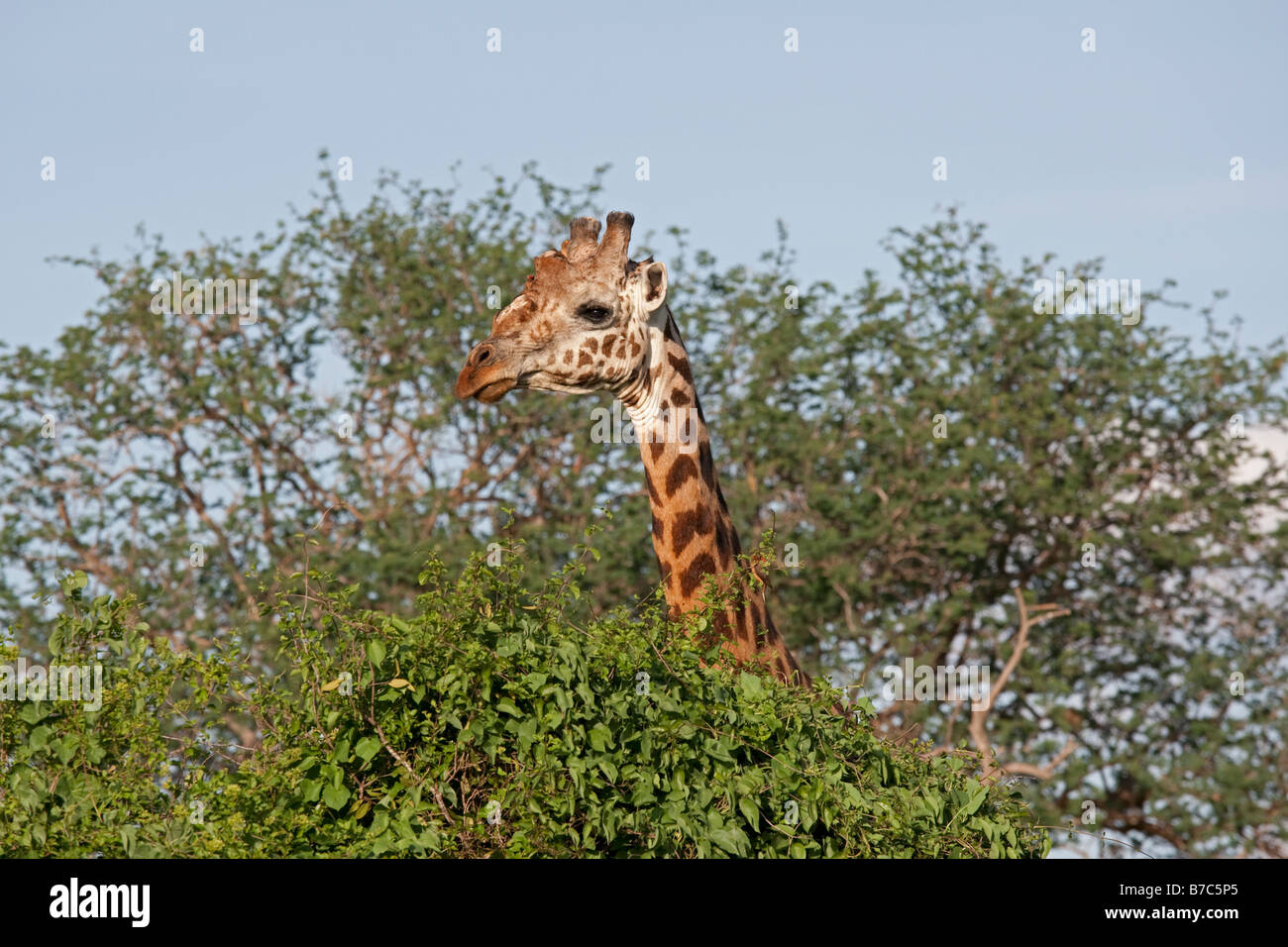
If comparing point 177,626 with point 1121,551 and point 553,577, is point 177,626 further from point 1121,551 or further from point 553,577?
point 553,577

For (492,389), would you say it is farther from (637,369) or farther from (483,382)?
(637,369)

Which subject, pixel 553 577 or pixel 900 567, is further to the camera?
pixel 900 567

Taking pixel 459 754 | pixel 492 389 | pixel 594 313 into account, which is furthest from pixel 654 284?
pixel 459 754

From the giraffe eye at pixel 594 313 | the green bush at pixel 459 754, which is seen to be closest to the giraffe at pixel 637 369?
the giraffe eye at pixel 594 313

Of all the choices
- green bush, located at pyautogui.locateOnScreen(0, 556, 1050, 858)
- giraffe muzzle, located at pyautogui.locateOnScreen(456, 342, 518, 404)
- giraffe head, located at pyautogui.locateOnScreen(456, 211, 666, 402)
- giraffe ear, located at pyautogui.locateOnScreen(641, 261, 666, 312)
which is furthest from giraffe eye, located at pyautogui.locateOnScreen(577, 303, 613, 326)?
green bush, located at pyautogui.locateOnScreen(0, 556, 1050, 858)

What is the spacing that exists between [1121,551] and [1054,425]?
1768 mm

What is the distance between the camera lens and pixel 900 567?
16.2m

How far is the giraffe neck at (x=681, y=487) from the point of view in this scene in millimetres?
8023

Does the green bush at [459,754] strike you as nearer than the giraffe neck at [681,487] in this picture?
Yes

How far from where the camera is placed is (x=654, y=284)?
26.9 feet

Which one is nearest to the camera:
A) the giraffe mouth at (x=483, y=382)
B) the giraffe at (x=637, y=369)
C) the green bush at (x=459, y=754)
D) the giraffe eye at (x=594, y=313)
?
the green bush at (x=459, y=754)

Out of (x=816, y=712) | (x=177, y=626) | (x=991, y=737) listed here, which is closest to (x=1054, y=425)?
(x=991, y=737)

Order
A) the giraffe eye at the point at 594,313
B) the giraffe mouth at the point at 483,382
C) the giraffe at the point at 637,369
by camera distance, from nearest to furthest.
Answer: the giraffe mouth at the point at 483,382, the giraffe at the point at 637,369, the giraffe eye at the point at 594,313

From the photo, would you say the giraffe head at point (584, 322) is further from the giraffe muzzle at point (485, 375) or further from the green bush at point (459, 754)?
the green bush at point (459, 754)
